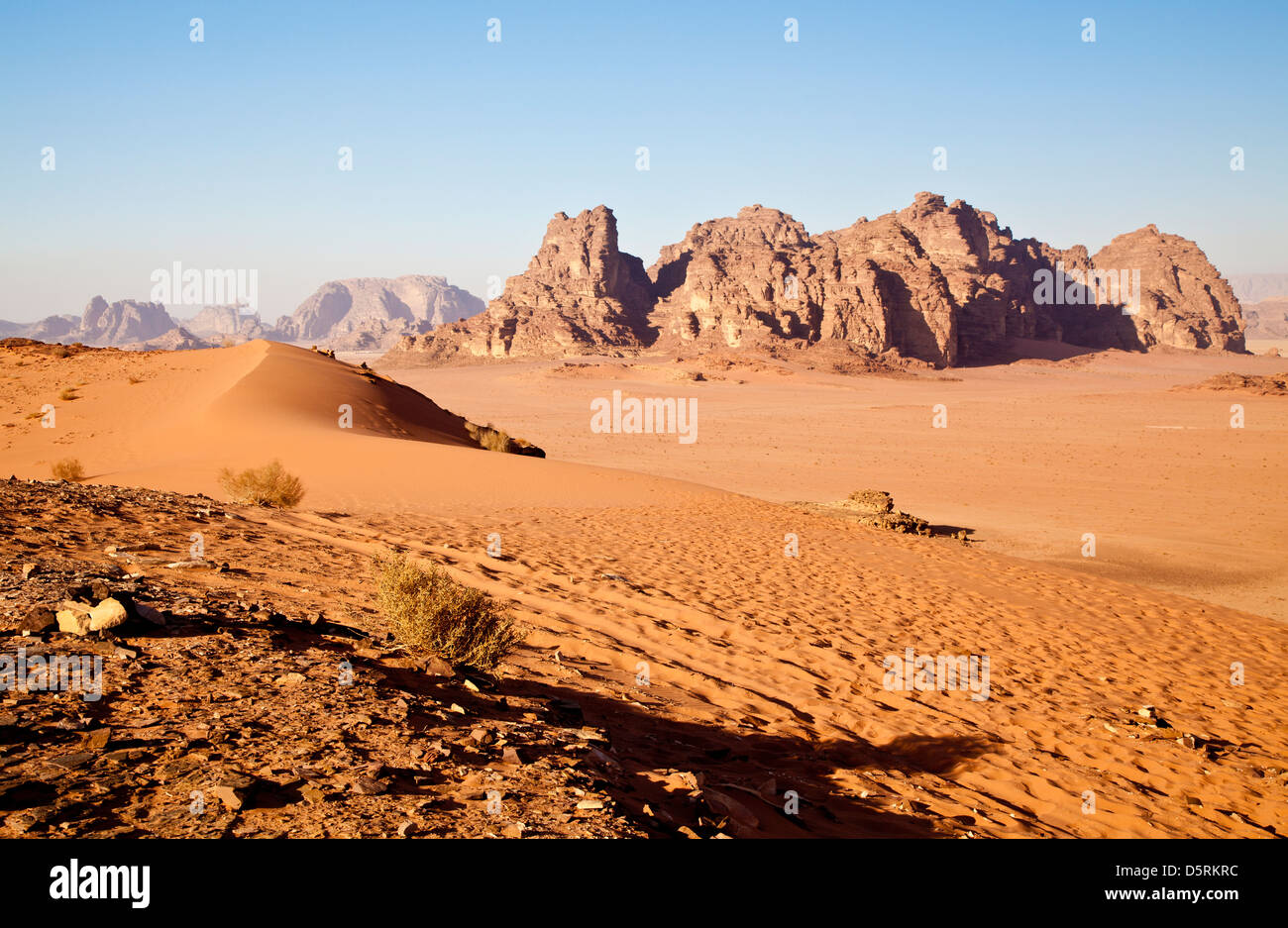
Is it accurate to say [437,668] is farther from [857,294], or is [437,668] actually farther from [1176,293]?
[1176,293]

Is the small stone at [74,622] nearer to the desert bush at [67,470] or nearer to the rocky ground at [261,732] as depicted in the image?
the rocky ground at [261,732]

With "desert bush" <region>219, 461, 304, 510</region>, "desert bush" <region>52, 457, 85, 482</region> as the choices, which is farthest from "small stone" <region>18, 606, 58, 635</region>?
"desert bush" <region>52, 457, 85, 482</region>

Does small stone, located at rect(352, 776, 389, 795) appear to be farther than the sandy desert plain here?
No

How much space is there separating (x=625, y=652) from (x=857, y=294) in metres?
104

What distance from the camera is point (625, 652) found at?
678 centimetres

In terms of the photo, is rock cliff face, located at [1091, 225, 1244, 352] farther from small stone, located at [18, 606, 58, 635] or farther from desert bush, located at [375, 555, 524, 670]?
small stone, located at [18, 606, 58, 635]

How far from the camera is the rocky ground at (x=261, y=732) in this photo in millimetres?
2811

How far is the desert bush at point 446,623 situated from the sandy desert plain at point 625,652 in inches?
9.1

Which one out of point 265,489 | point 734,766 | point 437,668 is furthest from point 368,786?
point 265,489

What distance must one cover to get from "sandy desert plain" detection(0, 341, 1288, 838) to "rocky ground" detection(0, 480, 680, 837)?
0.07 feet

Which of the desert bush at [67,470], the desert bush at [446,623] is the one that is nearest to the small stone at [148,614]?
the desert bush at [446,623]

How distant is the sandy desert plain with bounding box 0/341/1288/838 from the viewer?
10.8ft

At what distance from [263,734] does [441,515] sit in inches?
363
